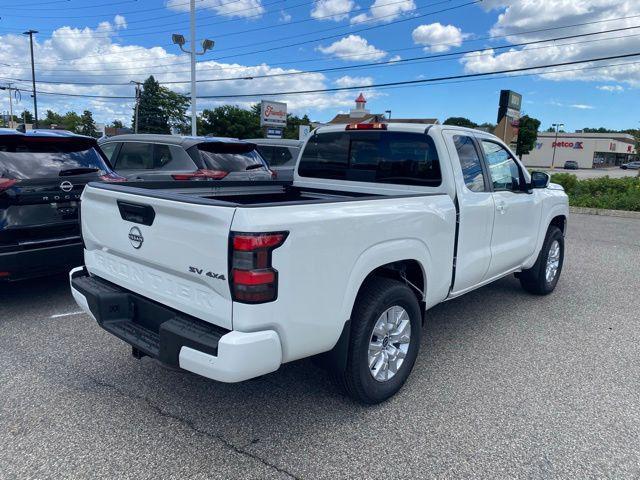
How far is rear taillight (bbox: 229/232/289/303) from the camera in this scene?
2.31m

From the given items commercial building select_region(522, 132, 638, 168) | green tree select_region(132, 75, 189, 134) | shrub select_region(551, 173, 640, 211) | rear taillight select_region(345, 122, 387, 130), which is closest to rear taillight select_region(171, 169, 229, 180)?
rear taillight select_region(345, 122, 387, 130)

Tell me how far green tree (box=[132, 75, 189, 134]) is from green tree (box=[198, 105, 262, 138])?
949 centimetres

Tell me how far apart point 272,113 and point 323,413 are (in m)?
28.0

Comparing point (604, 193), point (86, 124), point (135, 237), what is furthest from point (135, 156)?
point (86, 124)

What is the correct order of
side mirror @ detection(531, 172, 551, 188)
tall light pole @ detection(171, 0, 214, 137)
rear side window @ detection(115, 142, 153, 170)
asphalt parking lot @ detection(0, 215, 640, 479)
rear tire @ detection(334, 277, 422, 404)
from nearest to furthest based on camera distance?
asphalt parking lot @ detection(0, 215, 640, 479) < rear tire @ detection(334, 277, 422, 404) < side mirror @ detection(531, 172, 551, 188) < rear side window @ detection(115, 142, 153, 170) < tall light pole @ detection(171, 0, 214, 137)

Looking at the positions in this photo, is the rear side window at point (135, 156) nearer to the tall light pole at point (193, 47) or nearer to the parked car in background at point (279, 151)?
the parked car in background at point (279, 151)

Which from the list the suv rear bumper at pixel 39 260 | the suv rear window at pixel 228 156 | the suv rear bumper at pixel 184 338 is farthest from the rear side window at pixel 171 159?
the suv rear bumper at pixel 184 338

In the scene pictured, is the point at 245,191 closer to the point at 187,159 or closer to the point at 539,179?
the point at 539,179

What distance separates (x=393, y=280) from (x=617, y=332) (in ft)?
9.55

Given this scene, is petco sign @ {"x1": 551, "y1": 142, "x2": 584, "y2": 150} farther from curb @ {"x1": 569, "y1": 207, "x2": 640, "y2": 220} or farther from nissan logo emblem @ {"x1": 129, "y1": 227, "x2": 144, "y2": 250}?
nissan logo emblem @ {"x1": 129, "y1": 227, "x2": 144, "y2": 250}

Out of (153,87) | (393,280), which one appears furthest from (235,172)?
(153,87)

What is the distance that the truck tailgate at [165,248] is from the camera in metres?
2.42

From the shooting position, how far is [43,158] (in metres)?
4.89

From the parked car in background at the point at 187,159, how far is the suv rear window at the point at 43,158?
1.92m
